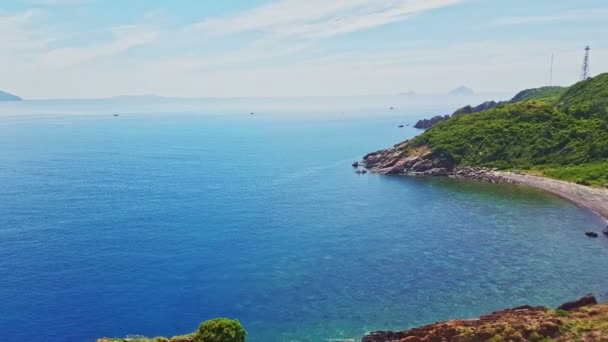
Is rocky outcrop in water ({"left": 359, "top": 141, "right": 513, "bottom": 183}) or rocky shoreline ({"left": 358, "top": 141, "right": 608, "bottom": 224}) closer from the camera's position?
rocky shoreline ({"left": 358, "top": 141, "right": 608, "bottom": 224})

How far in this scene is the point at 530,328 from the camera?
5544 centimetres

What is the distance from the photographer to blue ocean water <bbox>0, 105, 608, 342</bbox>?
7794 cm

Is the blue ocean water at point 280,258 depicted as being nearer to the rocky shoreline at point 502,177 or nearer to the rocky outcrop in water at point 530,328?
the rocky shoreline at point 502,177

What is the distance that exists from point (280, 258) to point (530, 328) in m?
57.5

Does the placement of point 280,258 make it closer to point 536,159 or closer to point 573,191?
point 573,191

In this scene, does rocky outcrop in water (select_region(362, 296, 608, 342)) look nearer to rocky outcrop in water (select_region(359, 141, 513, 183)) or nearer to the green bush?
the green bush

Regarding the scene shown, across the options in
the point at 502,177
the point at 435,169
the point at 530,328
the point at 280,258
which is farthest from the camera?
the point at 435,169

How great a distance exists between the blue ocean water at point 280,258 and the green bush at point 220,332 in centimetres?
1481

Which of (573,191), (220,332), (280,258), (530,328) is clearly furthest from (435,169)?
(220,332)

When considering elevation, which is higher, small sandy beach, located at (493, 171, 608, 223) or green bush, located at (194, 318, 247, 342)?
small sandy beach, located at (493, 171, 608, 223)

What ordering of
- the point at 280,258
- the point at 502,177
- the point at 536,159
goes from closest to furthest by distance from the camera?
the point at 280,258
the point at 502,177
the point at 536,159

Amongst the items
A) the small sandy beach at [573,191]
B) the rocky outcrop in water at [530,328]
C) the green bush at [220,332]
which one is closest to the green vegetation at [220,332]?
the green bush at [220,332]

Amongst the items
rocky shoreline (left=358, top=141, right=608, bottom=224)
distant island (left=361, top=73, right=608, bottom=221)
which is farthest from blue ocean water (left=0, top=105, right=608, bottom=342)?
distant island (left=361, top=73, right=608, bottom=221)

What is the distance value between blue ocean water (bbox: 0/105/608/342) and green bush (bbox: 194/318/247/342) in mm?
14810
